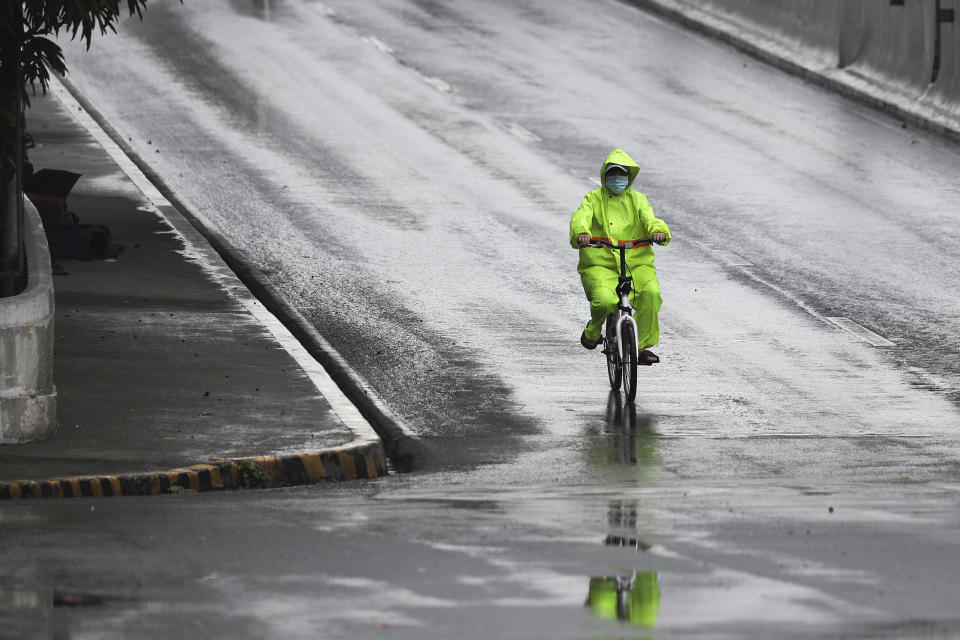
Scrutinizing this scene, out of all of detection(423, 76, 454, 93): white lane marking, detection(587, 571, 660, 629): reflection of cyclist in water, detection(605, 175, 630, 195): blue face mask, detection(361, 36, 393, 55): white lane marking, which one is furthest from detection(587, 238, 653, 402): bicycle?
detection(361, 36, 393, 55): white lane marking

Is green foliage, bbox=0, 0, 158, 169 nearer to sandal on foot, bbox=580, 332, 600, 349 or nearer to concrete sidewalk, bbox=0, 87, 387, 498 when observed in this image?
concrete sidewalk, bbox=0, 87, 387, 498

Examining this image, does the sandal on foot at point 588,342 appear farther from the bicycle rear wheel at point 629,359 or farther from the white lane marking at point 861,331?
the white lane marking at point 861,331

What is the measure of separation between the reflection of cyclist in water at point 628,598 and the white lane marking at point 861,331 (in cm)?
812

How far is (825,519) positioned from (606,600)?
88.2 inches

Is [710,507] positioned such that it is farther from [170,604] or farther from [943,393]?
[943,393]

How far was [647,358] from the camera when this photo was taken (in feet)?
46.7

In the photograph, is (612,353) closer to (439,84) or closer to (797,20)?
(439,84)

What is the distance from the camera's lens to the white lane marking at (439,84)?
29234 mm

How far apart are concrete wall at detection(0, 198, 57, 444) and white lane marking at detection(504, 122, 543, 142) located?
1435 centimetres

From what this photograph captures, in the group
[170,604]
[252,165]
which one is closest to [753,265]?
[252,165]

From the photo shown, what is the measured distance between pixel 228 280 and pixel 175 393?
15.0 feet

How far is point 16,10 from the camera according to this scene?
11844 millimetres

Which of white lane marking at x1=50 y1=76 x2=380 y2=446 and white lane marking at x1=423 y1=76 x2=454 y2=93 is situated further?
white lane marking at x1=423 y1=76 x2=454 y2=93

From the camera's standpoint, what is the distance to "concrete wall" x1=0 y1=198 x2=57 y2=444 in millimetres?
11508
